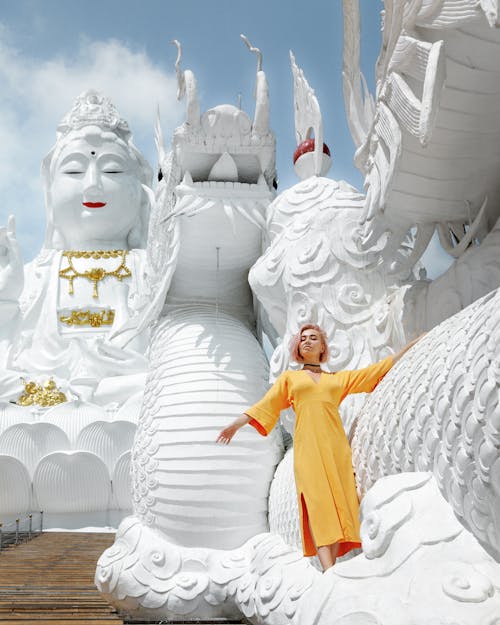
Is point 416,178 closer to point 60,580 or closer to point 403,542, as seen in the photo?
point 403,542

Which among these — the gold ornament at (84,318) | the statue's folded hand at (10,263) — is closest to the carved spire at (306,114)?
the gold ornament at (84,318)

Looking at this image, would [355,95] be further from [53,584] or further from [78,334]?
[78,334]

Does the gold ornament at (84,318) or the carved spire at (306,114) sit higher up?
the carved spire at (306,114)

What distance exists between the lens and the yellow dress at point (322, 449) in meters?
1.74

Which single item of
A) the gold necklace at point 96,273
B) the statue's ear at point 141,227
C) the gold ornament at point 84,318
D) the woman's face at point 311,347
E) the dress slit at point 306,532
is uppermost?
the woman's face at point 311,347

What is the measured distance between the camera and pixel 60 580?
10.9 ft

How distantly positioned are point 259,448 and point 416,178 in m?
1.49

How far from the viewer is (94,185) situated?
24.8ft

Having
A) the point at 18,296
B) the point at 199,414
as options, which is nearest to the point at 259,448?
the point at 199,414

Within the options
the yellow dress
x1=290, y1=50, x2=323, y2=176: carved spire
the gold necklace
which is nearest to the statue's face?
the gold necklace

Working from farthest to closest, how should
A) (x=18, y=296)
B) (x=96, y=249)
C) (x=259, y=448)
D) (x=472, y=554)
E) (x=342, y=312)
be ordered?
1. (x=96, y=249)
2. (x=18, y=296)
3. (x=259, y=448)
4. (x=342, y=312)
5. (x=472, y=554)

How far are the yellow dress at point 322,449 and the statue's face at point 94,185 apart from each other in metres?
6.06

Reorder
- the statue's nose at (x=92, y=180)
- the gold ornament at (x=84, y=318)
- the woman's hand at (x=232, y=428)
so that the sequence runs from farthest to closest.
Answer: the statue's nose at (x=92, y=180) < the gold ornament at (x=84, y=318) < the woman's hand at (x=232, y=428)

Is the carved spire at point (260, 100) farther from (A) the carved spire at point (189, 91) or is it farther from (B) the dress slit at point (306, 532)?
(B) the dress slit at point (306, 532)
